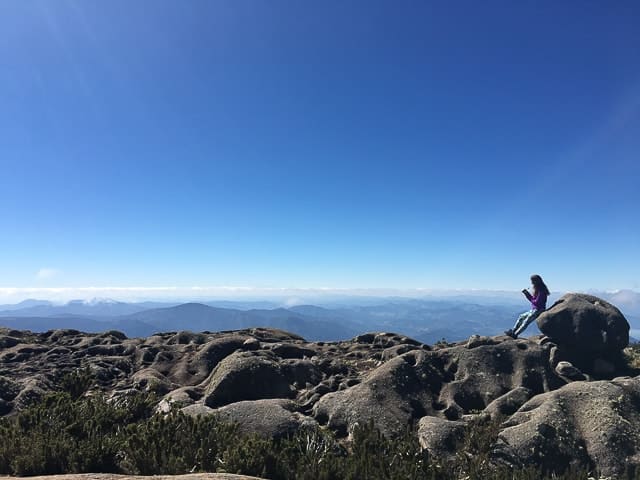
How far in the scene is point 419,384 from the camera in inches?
750

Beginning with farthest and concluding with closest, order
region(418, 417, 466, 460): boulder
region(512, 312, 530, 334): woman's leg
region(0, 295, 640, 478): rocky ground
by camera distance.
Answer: region(512, 312, 530, 334): woman's leg
region(0, 295, 640, 478): rocky ground
region(418, 417, 466, 460): boulder

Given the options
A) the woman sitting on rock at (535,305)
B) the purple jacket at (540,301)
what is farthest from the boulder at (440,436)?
the purple jacket at (540,301)

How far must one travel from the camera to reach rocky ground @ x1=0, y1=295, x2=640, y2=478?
1397 cm

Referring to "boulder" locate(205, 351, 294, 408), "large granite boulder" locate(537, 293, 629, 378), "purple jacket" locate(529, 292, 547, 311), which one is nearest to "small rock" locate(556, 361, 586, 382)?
"large granite boulder" locate(537, 293, 629, 378)

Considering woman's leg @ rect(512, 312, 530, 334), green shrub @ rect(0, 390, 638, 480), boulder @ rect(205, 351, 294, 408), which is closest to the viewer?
green shrub @ rect(0, 390, 638, 480)

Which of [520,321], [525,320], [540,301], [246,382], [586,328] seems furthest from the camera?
[520,321]

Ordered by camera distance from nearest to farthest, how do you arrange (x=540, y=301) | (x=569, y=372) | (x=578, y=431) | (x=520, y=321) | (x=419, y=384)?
1. (x=578, y=431)
2. (x=419, y=384)
3. (x=569, y=372)
4. (x=540, y=301)
5. (x=520, y=321)

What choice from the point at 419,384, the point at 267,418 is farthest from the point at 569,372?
the point at 267,418

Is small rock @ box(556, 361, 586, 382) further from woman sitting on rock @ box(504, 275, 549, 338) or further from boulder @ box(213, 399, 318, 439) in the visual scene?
boulder @ box(213, 399, 318, 439)

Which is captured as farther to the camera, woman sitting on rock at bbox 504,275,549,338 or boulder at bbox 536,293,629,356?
woman sitting on rock at bbox 504,275,549,338

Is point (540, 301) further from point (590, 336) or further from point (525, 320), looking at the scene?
point (590, 336)

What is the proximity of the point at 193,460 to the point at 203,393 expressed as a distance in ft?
34.0

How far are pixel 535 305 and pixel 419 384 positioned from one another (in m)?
11.8

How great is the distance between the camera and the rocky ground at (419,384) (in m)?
14.0
